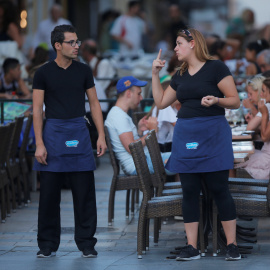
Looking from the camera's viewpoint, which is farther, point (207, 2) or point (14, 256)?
point (207, 2)

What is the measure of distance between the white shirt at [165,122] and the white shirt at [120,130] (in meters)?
0.51

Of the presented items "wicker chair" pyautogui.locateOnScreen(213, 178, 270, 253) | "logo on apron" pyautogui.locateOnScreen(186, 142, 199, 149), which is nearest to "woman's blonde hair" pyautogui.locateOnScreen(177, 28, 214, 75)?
"logo on apron" pyautogui.locateOnScreen(186, 142, 199, 149)

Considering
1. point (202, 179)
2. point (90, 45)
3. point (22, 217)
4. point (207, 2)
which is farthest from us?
point (207, 2)

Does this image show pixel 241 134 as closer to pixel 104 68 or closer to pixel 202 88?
pixel 202 88

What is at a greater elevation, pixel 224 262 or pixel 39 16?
pixel 39 16

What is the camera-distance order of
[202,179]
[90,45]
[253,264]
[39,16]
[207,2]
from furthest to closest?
[207,2]
[39,16]
[90,45]
[202,179]
[253,264]

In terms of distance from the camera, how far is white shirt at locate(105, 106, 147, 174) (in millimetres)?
8633

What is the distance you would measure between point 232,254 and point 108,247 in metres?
1.37

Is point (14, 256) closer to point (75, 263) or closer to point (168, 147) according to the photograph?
point (75, 263)

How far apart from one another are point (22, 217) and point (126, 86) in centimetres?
186

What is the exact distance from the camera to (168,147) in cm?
941

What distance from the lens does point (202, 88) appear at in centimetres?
659

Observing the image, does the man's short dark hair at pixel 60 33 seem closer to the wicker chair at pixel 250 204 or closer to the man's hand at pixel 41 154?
the man's hand at pixel 41 154

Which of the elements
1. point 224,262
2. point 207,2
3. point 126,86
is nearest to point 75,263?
point 224,262
